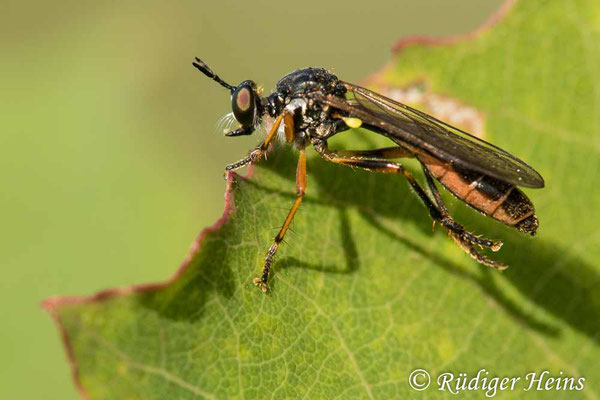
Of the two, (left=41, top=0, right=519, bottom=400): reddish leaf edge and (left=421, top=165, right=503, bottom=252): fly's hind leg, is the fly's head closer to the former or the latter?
(left=41, top=0, right=519, bottom=400): reddish leaf edge

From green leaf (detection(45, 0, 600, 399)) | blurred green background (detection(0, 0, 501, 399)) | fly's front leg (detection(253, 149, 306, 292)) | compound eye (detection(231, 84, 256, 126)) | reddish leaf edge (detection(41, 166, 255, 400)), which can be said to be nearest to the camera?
reddish leaf edge (detection(41, 166, 255, 400))

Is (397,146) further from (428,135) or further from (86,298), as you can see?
(86,298)

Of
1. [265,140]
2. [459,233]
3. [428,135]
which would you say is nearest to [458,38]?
[428,135]

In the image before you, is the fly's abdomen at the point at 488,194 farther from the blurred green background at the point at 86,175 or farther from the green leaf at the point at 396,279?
the blurred green background at the point at 86,175

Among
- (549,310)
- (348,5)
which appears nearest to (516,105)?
(549,310)

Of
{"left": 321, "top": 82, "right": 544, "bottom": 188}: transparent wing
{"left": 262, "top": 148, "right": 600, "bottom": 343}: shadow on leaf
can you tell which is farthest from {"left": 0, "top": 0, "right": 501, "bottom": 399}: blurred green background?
{"left": 262, "top": 148, "right": 600, "bottom": 343}: shadow on leaf

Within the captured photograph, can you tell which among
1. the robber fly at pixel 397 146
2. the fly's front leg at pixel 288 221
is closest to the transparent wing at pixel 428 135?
the robber fly at pixel 397 146
